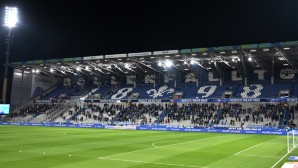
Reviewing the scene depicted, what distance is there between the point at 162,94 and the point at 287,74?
23.5m

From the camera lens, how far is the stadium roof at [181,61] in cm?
4903

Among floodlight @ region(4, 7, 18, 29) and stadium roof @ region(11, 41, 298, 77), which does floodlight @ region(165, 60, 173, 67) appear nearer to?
stadium roof @ region(11, 41, 298, 77)

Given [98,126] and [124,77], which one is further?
[124,77]

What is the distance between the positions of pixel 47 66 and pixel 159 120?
98.5 ft

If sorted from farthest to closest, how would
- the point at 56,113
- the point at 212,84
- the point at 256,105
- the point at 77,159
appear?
the point at 56,113, the point at 212,84, the point at 256,105, the point at 77,159

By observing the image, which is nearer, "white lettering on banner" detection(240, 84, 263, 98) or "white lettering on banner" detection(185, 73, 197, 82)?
"white lettering on banner" detection(240, 84, 263, 98)

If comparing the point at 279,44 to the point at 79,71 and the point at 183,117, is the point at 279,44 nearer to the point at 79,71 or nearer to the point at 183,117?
the point at 183,117

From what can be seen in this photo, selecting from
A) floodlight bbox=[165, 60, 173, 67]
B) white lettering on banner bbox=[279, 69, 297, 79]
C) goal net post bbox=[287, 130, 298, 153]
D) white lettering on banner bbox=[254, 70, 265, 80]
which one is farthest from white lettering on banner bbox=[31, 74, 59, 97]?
goal net post bbox=[287, 130, 298, 153]

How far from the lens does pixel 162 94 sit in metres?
64.6

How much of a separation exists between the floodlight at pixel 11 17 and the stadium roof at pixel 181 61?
9.32 meters

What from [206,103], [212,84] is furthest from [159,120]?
[212,84]

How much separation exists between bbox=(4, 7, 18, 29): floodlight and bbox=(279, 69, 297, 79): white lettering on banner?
1998 inches

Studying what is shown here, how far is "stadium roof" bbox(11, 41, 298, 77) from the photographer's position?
161ft

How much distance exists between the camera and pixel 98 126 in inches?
2146
